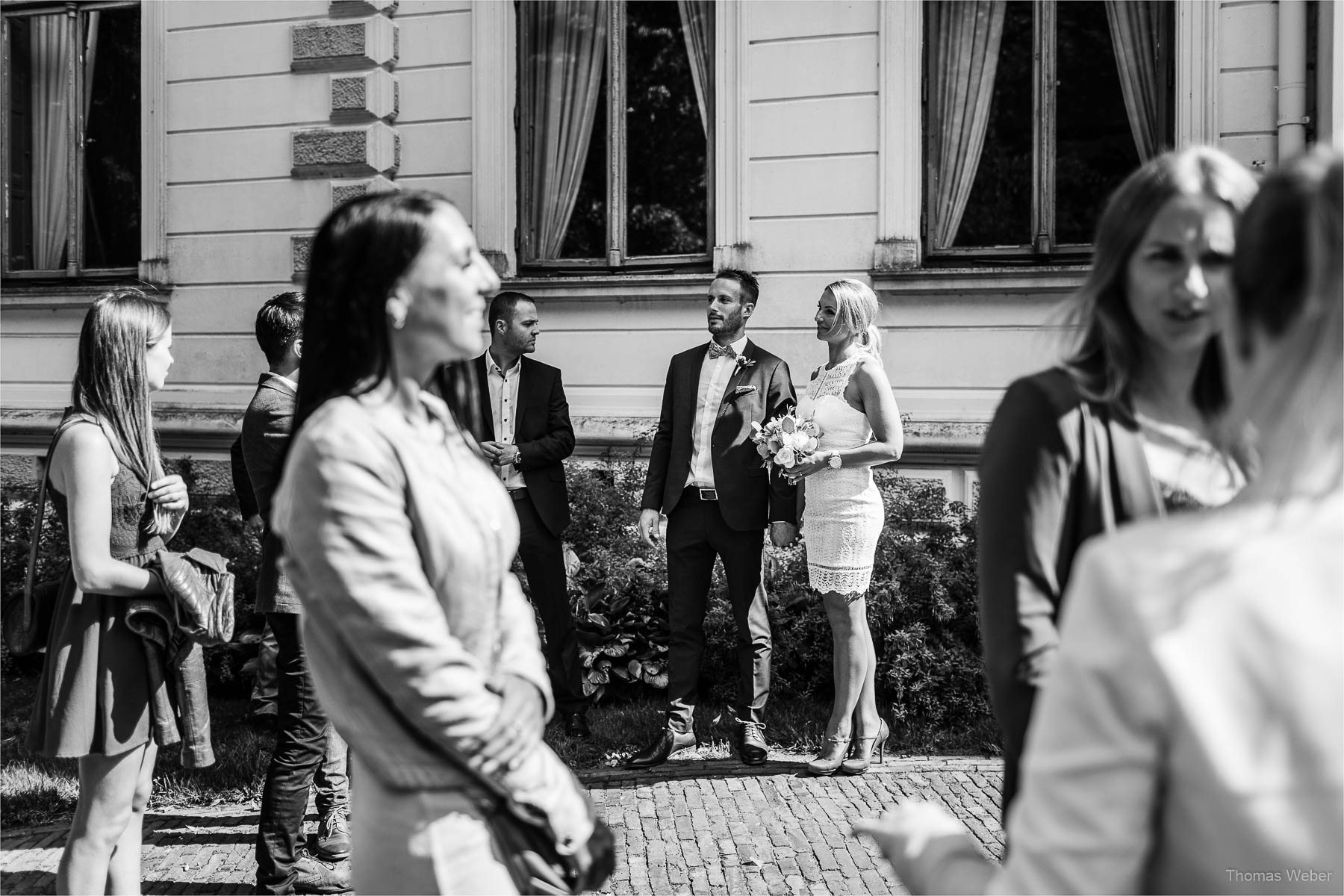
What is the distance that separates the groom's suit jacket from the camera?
21.7 feet

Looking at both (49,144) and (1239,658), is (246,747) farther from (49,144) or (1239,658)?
(49,144)

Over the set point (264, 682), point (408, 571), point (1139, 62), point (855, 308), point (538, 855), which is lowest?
point (264, 682)

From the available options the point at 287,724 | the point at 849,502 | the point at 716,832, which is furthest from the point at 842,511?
the point at 287,724

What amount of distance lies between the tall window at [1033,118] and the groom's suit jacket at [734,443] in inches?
140

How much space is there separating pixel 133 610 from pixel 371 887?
202cm

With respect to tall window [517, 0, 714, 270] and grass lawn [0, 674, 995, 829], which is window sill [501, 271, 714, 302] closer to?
tall window [517, 0, 714, 270]

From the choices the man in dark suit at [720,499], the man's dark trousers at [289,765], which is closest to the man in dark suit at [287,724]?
the man's dark trousers at [289,765]

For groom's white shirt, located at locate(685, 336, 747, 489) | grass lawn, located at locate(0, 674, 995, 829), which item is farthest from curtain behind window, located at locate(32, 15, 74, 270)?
groom's white shirt, located at locate(685, 336, 747, 489)

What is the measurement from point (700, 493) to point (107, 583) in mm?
3576

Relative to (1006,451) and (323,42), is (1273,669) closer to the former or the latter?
(1006,451)

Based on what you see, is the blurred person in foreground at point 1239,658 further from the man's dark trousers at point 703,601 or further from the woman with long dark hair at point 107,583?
the man's dark trousers at point 703,601

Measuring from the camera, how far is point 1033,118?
32.3 ft

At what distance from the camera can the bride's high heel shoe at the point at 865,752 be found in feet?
20.2

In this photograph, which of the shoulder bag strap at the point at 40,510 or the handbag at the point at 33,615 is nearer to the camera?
Result: the shoulder bag strap at the point at 40,510
